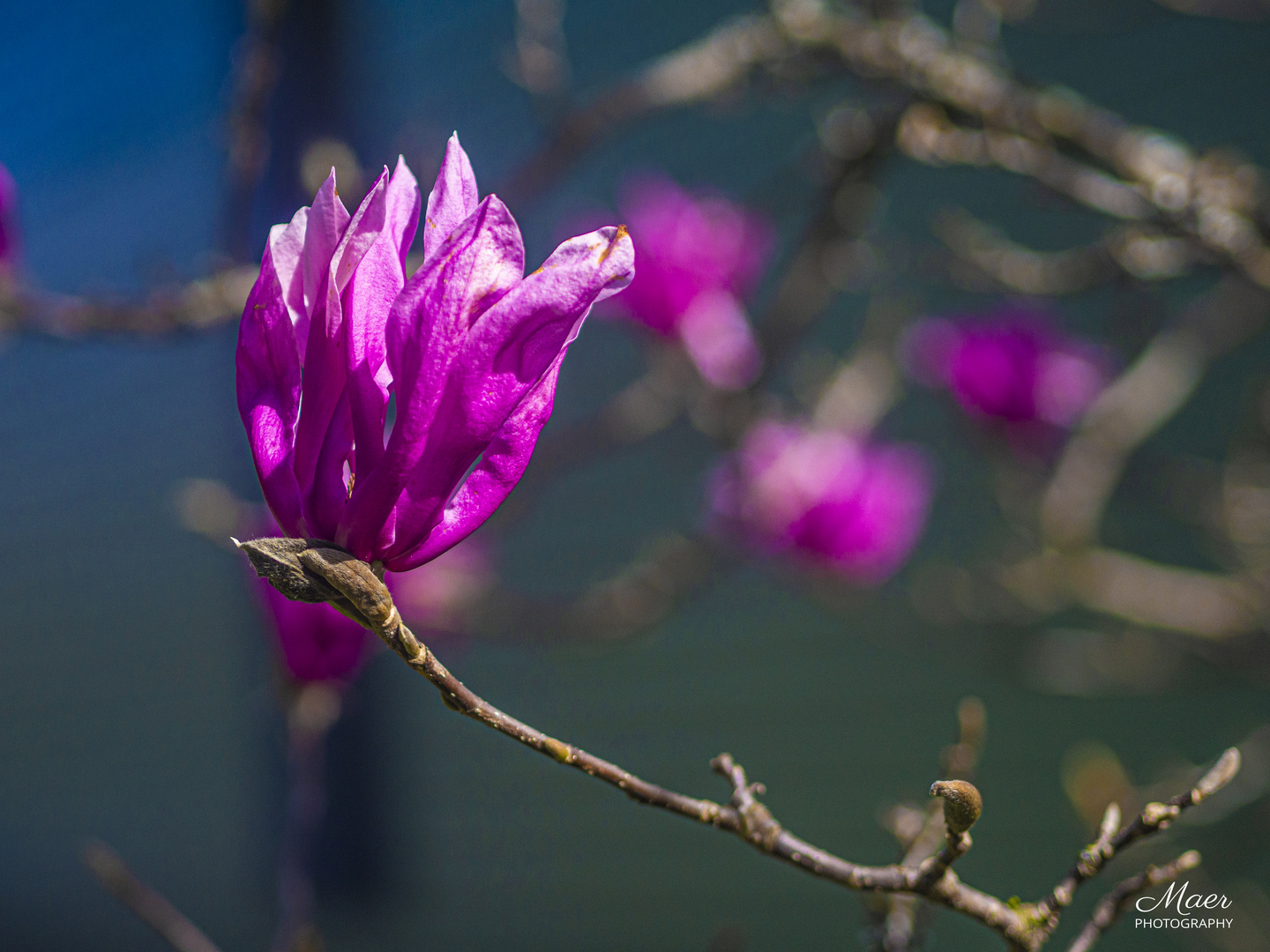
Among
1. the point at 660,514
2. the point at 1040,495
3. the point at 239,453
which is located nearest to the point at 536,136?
the point at 660,514

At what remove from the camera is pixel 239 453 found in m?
3.95

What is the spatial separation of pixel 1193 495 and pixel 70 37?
5485 millimetres

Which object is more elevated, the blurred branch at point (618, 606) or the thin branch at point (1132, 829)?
the blurred branch at point (618, 606)

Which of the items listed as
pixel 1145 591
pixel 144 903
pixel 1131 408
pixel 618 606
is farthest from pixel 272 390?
pixel 1145 591

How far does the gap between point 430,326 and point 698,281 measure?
1.13m

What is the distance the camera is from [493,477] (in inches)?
16.7

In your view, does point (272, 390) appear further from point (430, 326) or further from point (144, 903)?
point (144, 903)

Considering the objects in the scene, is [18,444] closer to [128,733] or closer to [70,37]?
[128,733]

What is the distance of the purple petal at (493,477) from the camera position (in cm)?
42

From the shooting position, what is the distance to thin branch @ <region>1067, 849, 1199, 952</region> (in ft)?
1.45

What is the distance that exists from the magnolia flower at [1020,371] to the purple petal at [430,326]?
129 centimetres

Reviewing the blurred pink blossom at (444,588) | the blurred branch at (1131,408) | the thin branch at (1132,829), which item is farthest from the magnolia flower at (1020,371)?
the thin branch at (1132,829)

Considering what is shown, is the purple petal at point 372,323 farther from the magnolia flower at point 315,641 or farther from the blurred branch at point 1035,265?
the blurred branch at point 1035,265

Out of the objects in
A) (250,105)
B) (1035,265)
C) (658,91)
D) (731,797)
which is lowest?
(731,797)
